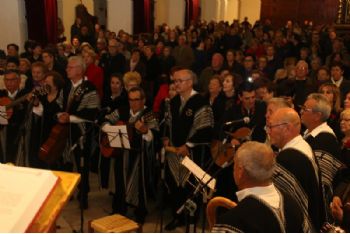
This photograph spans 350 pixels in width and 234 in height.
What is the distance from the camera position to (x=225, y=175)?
5.62 m

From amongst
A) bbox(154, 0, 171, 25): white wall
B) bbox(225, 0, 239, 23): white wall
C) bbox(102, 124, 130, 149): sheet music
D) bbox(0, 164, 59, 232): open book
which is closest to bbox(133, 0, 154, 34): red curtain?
bbox(154, 0, 171, 25): white wall

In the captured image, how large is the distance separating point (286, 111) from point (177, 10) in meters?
18.1

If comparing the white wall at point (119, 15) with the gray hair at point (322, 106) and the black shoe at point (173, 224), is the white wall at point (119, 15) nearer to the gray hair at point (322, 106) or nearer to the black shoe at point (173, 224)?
the black shoe at point (173, 224)

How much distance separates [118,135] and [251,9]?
22.9m

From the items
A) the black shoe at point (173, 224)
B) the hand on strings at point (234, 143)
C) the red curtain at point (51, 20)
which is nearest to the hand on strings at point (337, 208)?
the hand on strings at point (234, 143)

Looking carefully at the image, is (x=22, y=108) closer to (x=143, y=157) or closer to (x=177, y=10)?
(x=143, y=157)

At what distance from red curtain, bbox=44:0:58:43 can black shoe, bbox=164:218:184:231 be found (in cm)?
843

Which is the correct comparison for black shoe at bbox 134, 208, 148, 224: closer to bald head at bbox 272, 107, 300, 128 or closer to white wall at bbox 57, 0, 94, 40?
bald head at bbox 272, 107, 300, 128

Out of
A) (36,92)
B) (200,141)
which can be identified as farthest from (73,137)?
(200,141)

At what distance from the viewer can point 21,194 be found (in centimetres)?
159

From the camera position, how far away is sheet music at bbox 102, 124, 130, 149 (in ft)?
16.1

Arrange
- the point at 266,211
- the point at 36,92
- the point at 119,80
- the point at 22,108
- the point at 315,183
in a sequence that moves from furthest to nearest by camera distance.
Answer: the point at 119,80
the point at 22,108
the point at 36,92
the point at 315,183
the point at 266,211

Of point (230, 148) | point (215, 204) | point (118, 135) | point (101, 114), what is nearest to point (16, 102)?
point (101, 114)

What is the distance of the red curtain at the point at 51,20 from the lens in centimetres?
1229
